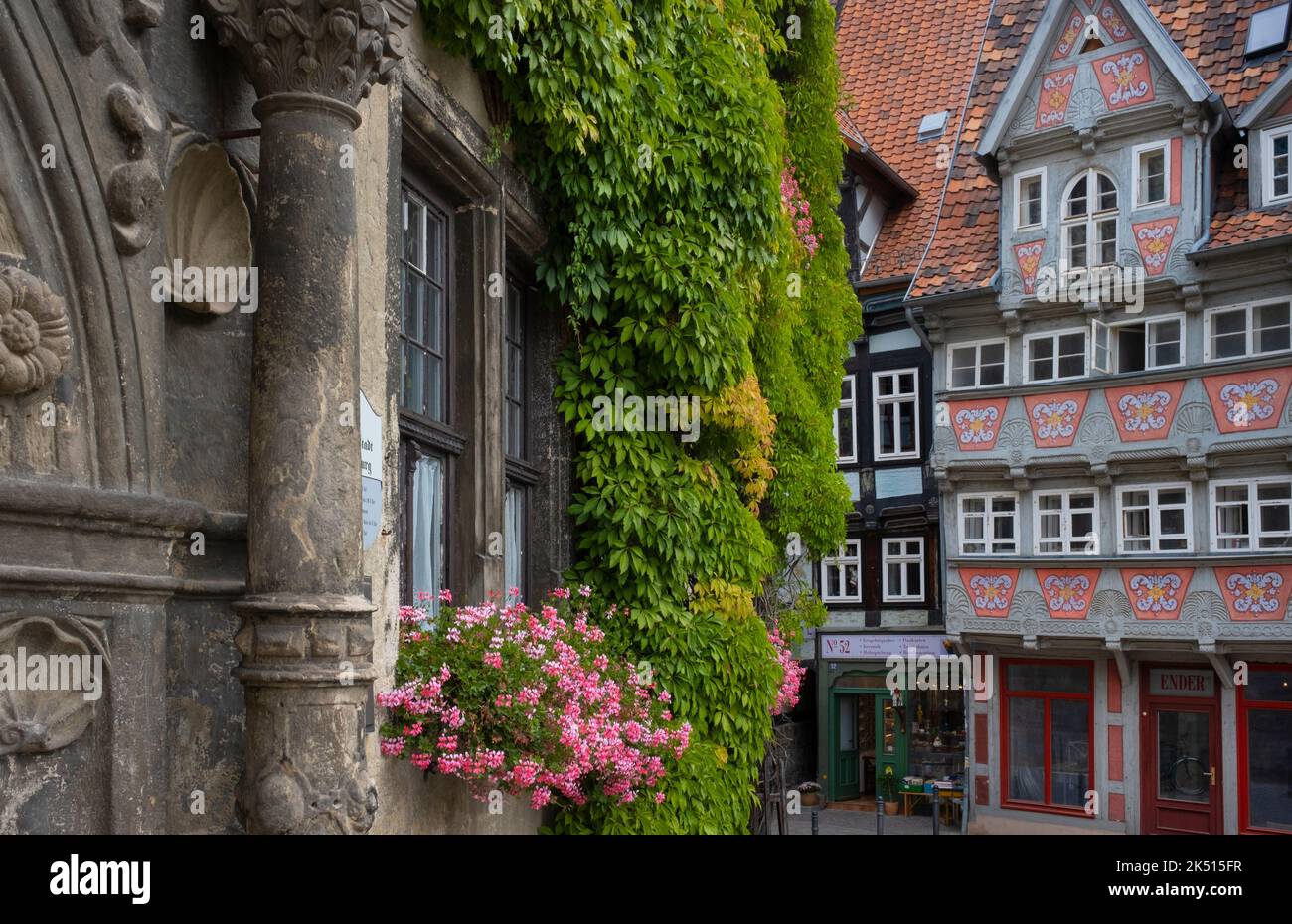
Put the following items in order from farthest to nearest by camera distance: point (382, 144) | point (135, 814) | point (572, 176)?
point (572, 176) < point (382, 144) < point (135, 814)

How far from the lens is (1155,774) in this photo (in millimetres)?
20906

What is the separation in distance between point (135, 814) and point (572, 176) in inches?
158

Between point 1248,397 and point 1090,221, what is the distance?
371 centimetres

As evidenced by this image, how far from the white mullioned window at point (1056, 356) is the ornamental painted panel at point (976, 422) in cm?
70

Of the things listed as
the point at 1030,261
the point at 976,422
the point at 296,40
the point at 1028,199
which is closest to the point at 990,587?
the point at 976,422

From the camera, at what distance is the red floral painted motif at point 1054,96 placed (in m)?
21.4

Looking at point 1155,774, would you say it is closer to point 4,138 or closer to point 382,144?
point 382,144

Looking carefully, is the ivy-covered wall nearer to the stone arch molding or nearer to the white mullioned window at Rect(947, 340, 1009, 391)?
the stone arch molding

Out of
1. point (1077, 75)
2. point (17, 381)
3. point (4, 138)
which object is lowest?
point (17, 381)

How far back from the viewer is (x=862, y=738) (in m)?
25.0

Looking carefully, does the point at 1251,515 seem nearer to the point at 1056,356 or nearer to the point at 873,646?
the point at 1056,356

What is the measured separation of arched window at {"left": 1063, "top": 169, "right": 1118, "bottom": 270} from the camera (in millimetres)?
21172

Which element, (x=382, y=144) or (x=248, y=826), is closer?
(x=248, y=826)

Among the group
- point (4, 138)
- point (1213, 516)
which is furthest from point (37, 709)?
point (1213, 516)
